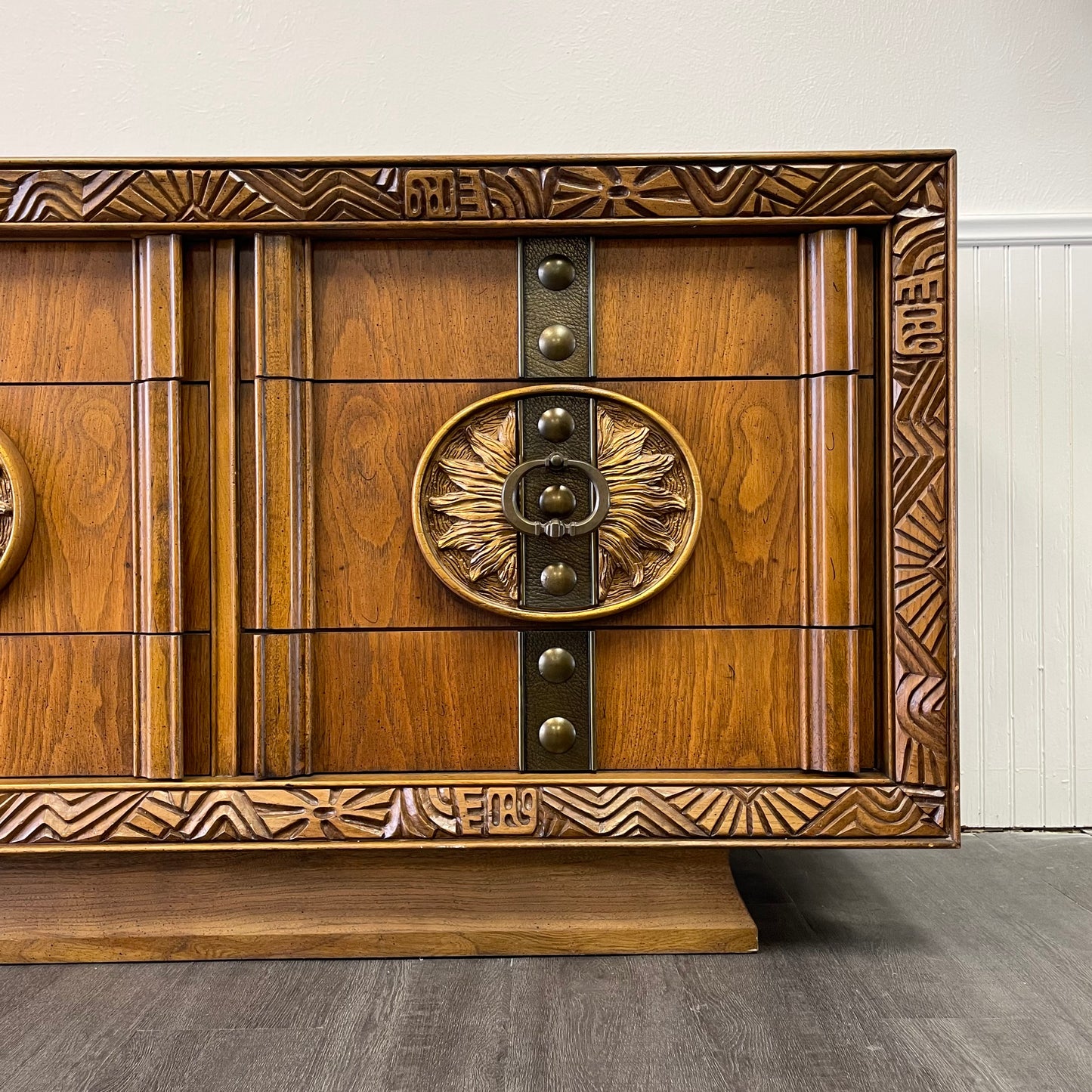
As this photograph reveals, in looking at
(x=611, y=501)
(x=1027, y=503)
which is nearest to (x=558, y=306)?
(x=611, y=501)

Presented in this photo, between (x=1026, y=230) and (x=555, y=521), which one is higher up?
(x=1026, y=230)

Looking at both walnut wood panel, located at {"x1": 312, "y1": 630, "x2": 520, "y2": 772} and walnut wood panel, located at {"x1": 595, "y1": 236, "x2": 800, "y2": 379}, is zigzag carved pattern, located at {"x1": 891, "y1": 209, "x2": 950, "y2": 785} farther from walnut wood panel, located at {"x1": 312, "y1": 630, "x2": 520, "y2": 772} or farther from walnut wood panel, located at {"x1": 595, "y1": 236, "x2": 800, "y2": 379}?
walnut wood panel, located at {"x1": 312, "y1": 630, "x2": 520, "y2": 772}

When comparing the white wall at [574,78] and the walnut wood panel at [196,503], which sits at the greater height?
the white wall at [574,78]

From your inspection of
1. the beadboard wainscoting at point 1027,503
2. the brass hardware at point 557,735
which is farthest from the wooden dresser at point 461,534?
the beadboard wainscoting at point 1027,503

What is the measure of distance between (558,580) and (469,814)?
0.30m

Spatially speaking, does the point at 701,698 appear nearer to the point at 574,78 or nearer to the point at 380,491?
the point at 380,491

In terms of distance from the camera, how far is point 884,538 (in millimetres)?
1059

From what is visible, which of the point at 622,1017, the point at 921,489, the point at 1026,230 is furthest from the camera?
the point at 1026,230

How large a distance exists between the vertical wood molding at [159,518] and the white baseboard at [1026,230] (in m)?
1.27

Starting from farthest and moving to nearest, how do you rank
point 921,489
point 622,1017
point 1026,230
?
1. point 1026,230
2. point 921,489
3. point 622,1017

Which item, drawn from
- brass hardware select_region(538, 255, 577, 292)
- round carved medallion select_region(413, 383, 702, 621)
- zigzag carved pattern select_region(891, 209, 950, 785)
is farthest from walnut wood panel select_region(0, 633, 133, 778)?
zigzag carved pattern select_region(891, 209, 950, 785)

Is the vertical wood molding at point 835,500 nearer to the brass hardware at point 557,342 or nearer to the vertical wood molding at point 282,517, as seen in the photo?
the brass hardware at point 557,342

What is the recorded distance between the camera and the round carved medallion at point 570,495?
108 centimetres

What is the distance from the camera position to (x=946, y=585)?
3.43ft
